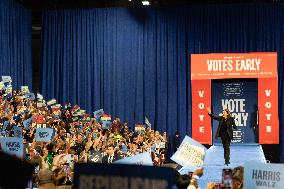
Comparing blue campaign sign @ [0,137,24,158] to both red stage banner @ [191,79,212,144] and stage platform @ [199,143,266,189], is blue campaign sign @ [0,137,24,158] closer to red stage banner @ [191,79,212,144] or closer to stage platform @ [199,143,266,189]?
stage platform @ [199,143,266,189]

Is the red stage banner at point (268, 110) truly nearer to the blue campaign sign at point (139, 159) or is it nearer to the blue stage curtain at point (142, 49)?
the blue stage curtain at point (142, 49)

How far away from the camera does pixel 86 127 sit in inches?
725

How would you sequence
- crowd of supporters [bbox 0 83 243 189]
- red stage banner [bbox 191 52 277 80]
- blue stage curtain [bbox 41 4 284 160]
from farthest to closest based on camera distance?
1. blue stage curtain [bbox 41 4 284 160]
2. red stage banner [bbox 191 52 277 80]
3. crowd of supporters [bbox 0 83 243 189]

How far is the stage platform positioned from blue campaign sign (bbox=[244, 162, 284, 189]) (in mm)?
8062

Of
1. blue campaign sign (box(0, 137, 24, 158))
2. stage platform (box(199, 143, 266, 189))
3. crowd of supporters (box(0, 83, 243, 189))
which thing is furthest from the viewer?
stage platform (box(199, 143, 266, 189))

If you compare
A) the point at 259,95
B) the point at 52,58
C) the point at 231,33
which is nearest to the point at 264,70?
the point at 259,95

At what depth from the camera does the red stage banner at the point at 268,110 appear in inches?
846

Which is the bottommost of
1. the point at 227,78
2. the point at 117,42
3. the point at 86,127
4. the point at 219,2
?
the point at 86,127

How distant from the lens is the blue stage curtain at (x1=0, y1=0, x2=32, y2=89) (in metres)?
20.5

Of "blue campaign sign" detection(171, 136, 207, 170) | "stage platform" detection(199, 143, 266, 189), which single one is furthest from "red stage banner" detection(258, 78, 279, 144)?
"blue campaign sign" detection(171, 136, 207, 170)

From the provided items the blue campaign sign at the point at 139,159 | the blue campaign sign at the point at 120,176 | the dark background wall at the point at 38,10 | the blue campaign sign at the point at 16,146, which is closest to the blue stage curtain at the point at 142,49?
the dark background wall at the point at 38,10

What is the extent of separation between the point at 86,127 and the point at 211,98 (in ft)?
20.7

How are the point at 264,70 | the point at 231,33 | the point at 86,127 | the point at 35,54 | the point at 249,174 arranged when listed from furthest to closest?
the point at 35,54 → the point at 231,33 → the point at 264,70 → the point at 86,127 → the point at 249,174

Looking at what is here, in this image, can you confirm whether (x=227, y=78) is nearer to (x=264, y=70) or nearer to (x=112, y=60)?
(x=264, y=70)
